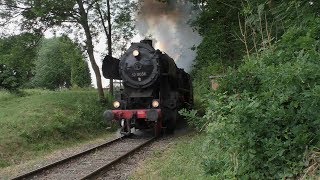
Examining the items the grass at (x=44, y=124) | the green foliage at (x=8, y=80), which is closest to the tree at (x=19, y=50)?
the grass at (x=44, y=124)

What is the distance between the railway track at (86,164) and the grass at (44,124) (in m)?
1.51

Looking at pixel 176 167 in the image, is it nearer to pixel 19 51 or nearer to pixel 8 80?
pixel 19 51

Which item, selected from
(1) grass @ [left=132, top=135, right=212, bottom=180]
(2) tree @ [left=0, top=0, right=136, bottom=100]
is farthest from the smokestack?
(1) grass @ [left=132, top=135, right=212, bottom=180]

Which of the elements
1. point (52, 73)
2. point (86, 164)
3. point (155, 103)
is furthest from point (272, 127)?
point (52, 73)

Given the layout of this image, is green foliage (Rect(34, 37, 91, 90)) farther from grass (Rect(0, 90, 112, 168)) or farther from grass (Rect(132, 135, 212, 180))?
grass (Rect(132, 135, 212, 180))

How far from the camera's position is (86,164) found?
934cm

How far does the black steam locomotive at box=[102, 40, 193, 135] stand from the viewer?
13.6 meters

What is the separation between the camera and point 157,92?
14039 millimetres

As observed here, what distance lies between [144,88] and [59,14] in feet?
20.6

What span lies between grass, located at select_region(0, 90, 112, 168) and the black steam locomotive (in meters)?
1.74

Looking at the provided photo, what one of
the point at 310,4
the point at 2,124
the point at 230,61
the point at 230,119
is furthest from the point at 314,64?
the point at 230,61

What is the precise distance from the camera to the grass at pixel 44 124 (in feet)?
36.6

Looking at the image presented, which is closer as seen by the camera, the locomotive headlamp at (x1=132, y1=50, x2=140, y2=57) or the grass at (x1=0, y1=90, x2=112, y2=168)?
the grass at (x1=0, y1=90, x2=112, y2=168)

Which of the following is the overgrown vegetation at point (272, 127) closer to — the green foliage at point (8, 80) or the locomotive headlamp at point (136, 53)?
the locomotive headlamp at point (136, 53)
